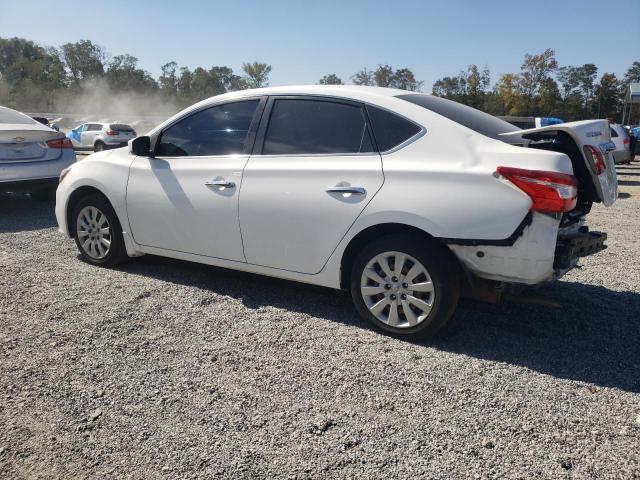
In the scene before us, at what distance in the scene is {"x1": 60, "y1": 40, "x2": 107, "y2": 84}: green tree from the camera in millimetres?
78750

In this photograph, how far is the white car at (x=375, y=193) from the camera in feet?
10.2

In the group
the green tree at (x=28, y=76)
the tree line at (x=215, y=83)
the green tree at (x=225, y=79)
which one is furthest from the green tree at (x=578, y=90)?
the green tree at (x=28, y=76)

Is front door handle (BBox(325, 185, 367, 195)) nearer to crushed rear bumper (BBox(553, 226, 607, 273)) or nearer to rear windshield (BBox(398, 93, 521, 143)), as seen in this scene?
rear windshield (BBox(398, 93, 521, 143))

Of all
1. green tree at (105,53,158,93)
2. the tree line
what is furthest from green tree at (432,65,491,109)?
green tree at (105,53,158,93)

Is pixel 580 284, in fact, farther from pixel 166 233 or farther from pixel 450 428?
pixel 166 233

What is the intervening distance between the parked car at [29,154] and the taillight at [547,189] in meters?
6.92

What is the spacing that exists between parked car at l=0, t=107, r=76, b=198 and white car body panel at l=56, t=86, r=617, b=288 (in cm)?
317

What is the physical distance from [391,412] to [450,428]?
1.01 feet

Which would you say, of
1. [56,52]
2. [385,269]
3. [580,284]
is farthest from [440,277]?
[56,52]

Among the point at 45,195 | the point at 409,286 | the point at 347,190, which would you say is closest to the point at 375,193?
the point at 347,190

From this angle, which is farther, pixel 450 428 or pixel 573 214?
pixel 573 214

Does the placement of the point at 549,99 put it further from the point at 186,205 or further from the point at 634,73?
the point at 186,205

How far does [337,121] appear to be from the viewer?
3.76 meters

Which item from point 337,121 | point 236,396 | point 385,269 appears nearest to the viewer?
point 236,396
